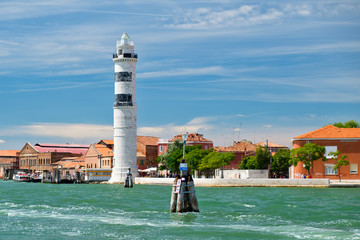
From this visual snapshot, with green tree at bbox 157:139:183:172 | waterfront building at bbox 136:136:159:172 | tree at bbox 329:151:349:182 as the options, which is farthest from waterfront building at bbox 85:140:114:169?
tree at bbox 329:151:349:182

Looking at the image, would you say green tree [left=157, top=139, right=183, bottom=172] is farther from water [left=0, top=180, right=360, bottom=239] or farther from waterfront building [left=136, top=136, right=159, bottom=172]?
water [left=0, top=180, right=360, bottom=239]

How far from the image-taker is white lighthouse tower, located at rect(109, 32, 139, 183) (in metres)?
79.2

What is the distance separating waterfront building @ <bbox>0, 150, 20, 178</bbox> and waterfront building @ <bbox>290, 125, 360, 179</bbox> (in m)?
89.0

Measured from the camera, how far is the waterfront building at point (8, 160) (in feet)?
460

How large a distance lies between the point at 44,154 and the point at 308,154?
73.9 m

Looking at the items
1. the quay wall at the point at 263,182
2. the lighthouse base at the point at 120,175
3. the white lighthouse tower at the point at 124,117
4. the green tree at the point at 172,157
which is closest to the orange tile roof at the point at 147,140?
the green tree at the point at 172,157

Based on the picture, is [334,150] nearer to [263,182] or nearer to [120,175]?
[263,182]

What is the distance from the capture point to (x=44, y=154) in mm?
124625

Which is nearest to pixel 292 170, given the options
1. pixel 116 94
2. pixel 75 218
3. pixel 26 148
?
pixel 116 94

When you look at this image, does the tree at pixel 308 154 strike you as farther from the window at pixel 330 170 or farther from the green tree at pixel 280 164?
the green tree at pixel 280 164

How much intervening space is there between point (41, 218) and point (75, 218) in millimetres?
1477

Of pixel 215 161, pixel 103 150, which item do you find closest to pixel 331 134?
pixel 215 161

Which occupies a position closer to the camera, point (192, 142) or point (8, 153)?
point (192, 142)

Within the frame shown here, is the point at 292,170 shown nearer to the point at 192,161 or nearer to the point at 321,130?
the point at 321,130
